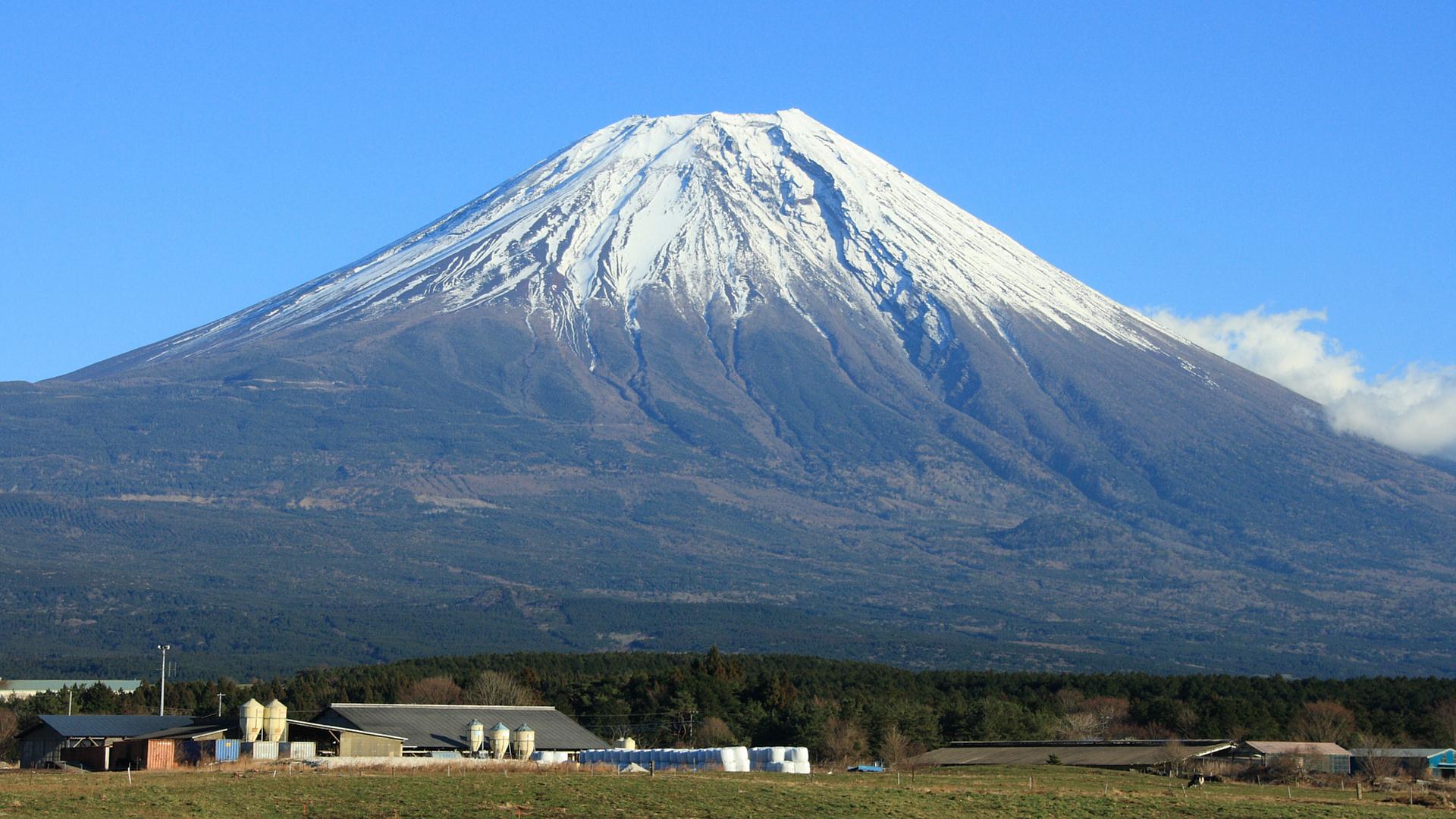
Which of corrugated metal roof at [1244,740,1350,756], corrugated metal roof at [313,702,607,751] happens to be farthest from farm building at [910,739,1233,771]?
corrugated metal roof at [313,702,607,751]

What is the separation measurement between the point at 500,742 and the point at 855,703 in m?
23.5

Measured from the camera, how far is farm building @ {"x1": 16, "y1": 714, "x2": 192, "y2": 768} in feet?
225

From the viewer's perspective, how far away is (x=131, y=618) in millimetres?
185625

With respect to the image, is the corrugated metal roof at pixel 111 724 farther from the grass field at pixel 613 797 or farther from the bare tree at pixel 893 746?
the bare tree at pixel 893 746

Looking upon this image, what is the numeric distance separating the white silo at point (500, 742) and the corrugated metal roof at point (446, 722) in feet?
2.74

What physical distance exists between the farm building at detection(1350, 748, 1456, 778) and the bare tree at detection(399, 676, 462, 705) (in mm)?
41242

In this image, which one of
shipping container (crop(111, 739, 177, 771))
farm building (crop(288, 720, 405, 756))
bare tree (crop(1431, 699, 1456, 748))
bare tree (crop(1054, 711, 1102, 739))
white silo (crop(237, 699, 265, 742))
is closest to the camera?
shipping container (crop(111, 739, 177, 771))

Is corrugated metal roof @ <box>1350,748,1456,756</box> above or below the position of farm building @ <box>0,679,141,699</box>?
below

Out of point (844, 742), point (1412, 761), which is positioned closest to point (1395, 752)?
point (1412, 761)

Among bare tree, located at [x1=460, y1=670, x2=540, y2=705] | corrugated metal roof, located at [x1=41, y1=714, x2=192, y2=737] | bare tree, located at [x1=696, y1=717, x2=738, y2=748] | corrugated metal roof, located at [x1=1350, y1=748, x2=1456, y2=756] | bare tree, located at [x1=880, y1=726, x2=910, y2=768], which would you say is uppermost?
bare tree, located at [x1=460, y1=670, x2=540, y2=705]

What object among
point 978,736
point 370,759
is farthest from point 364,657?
point 370,759

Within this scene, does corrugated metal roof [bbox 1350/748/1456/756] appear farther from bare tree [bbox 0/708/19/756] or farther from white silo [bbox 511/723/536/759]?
bare tree [bbox 0/708/19/756]

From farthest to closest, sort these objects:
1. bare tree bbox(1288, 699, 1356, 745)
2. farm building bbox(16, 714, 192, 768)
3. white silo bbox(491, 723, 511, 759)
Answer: bare tree bbox(1288, 699, 1356, 745), white silo bbox(491, 723, 511, 759), farm building bbox(16, 714, 192, 768)

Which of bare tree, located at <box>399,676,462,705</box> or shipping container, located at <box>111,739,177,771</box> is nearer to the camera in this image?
shipping container, located at <box>111,739,177,771</box>
